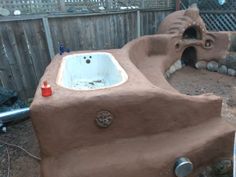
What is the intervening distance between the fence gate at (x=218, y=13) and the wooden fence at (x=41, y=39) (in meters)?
2.52

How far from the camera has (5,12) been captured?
3744 mm

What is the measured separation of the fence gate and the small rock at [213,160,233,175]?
447 cm

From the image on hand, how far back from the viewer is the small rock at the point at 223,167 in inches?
85.0

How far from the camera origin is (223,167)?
2.17 metres

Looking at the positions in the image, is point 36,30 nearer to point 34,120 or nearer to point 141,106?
point 34,120

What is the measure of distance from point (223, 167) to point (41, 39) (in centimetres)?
376

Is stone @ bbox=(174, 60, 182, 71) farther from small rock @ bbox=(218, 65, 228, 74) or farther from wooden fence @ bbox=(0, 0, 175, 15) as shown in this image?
wooden fence @ bbox=(0, 0, 175, 15)

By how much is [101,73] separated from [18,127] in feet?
5.45

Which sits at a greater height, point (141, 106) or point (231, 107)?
point (141, 106)

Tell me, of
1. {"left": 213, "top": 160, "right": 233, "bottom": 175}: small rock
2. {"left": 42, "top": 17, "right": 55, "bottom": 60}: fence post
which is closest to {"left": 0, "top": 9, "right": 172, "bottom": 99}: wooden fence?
{"left": 42, "top": 17, "right": 55, "bottom": 60}: fence post

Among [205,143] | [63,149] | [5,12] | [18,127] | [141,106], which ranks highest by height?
[5,12]

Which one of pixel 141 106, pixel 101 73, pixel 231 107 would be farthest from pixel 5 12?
pixel 231 107

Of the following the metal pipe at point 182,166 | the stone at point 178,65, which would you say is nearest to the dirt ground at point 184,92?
the stone at point 178,65

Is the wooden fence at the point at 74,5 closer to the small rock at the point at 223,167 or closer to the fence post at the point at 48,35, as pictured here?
the fence post at the point at 48,35
